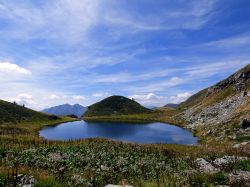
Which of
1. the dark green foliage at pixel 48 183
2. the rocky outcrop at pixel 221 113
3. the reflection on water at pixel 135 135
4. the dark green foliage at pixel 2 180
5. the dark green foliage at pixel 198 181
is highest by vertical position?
the rocky outcrop at pixel 221 113

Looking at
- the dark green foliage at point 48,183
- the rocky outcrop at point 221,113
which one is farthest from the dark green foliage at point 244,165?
the rocky outcrop at point 221,113

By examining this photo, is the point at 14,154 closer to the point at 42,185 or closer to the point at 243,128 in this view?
the point at 42,185

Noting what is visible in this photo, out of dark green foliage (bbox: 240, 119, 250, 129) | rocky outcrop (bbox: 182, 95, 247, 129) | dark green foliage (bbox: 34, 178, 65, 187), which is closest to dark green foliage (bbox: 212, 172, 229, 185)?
dark green foliage (bbox: 34, 178, 65, 187)

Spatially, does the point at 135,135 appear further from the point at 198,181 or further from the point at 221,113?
the point at 198,181

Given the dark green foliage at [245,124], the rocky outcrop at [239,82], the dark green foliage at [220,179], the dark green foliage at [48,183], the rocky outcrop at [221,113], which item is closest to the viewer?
the dark green foliage at [48,183]

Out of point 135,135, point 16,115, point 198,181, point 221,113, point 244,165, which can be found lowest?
point 198,181

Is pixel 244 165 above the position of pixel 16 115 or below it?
below

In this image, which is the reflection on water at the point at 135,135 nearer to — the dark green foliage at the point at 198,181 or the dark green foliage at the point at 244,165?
the dark green foliage at the point at 244,165

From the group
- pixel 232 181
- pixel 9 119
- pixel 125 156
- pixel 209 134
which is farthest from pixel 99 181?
pixel 9 119

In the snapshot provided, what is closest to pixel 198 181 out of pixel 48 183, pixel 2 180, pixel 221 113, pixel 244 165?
pixel 48 183

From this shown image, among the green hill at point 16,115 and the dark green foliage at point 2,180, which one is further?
the green hill at point 16,115

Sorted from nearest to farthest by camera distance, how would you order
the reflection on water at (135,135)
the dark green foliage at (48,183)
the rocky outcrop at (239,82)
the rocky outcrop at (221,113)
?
the dark green foliage at (48,183) < the reflection on water at (135,135) < the rocky outcrop at (221,113) < the rocky outcrop at (239,82)

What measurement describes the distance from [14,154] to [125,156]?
30.5 ft

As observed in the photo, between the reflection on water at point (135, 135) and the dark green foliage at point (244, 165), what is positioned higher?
the reflection on water at point (135, 135)
